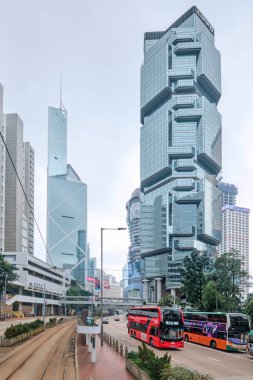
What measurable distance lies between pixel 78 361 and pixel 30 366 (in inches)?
Result: 152

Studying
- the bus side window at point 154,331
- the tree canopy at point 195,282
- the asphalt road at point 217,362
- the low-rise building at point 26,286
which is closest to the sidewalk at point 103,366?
the asphalt road at point 217,362

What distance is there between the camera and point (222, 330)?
4906 centimetres

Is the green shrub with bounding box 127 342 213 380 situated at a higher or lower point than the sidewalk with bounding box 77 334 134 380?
higher

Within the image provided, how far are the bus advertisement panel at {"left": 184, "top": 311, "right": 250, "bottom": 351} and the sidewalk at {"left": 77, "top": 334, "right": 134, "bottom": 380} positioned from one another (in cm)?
1173

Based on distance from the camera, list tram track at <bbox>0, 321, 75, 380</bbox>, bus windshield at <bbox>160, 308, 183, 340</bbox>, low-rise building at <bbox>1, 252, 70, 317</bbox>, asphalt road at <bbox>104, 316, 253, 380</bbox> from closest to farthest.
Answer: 1. tram track at <bbox>0, 321, 75, 380</bbox>
2. asphalt road at <bbox>104, 316, 253, 380</bbox>
3. bus windshield at <bbox>160, 308, 183, 340</bbox>
4. low-rise building at <bbox>1, 252, 70, 317</bbox>

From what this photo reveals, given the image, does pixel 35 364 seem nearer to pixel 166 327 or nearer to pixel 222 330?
pixel 166 327

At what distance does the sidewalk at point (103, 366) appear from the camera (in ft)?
98.9

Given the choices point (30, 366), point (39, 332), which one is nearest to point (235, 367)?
point (30, 366)

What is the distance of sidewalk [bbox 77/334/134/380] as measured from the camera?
3016 centimetres

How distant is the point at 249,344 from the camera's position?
1704 inches

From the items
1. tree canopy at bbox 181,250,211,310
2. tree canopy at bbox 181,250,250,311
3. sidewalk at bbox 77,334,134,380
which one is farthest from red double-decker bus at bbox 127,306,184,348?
tree canopy at bbox 181,250,211,310

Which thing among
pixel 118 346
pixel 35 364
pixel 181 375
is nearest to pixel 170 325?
pixel 118 346

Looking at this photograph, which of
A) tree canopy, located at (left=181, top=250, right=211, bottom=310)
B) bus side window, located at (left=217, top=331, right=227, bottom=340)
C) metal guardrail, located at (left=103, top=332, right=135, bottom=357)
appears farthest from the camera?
tree canopy, located at (left=181, top=250, right=211, bottom=310)

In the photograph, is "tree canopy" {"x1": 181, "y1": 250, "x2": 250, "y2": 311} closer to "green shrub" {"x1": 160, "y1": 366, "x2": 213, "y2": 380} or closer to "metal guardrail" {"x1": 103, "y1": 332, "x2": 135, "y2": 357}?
"metal guardrail" {"x1": 103, "y1": 332, "x2": 135, "y2": 357}
